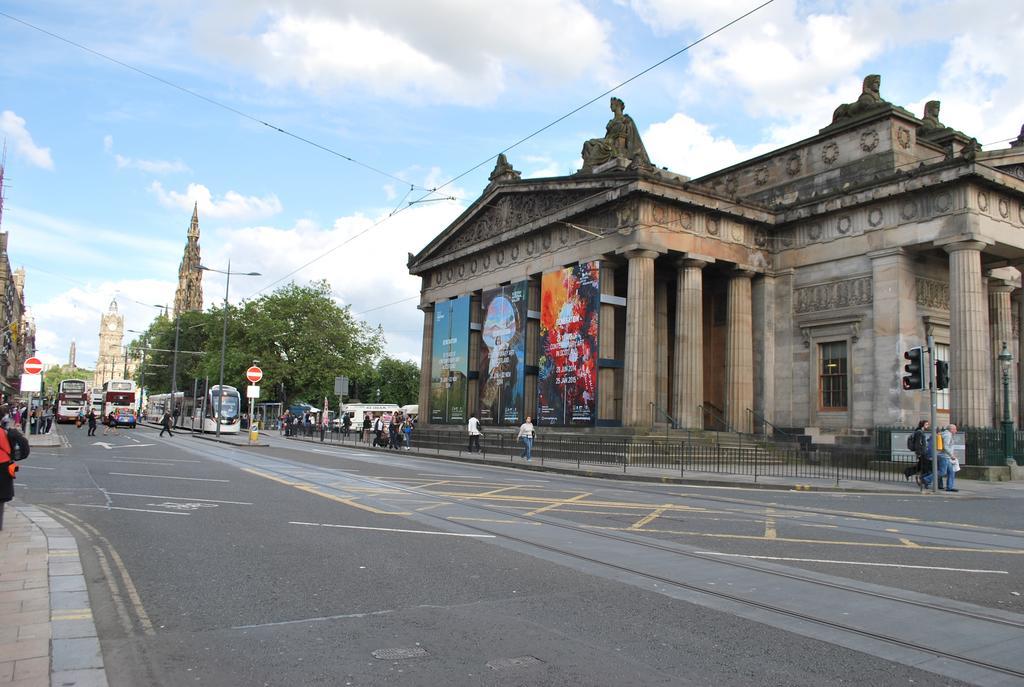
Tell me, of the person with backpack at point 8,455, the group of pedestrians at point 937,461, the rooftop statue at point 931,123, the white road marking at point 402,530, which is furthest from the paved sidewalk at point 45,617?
the rooftop statue at point 931,123

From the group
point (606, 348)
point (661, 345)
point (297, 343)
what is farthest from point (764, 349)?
point (297, 343)

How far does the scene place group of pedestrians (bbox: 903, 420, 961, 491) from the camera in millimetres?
19734

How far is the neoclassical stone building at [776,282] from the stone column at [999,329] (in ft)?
0.25

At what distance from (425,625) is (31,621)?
2.81 meters

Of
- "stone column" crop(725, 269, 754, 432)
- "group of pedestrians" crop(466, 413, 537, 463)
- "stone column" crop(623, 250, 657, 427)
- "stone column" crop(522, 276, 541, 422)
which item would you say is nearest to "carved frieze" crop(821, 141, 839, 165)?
"stone column" crop(725, 269, 754, 432)

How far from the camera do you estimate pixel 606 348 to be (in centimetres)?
3241

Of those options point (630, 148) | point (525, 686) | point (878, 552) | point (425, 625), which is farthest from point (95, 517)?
point (630, 148)

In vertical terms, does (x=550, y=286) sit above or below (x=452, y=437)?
above

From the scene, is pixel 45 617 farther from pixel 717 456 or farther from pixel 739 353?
pixel 739 353

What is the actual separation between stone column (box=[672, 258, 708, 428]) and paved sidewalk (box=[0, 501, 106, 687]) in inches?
1023

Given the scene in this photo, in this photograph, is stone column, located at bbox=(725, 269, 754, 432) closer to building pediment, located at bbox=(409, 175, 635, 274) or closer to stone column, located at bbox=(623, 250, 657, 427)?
stone column, located at bbox=(623, 250, 657, 427)

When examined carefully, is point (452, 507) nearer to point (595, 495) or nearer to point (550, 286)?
point (595, 495)

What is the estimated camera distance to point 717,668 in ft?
16.3

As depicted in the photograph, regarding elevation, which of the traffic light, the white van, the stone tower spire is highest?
the stone tower spire
